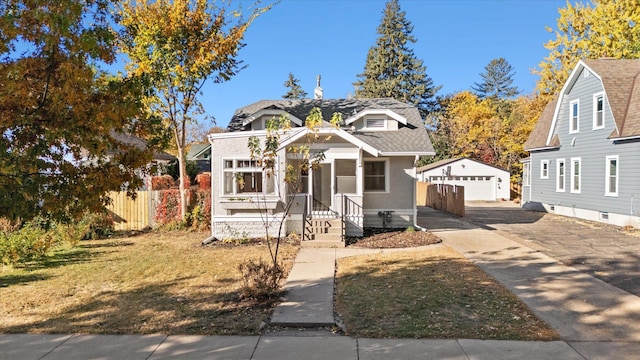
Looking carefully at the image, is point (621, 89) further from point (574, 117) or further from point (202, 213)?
point (202, 213)

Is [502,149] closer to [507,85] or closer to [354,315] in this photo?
[507,85]

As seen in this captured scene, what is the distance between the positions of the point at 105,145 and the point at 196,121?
1227 cm

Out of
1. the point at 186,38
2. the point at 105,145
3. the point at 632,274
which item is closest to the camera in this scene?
the point at 105,145

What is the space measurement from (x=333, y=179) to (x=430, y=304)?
7.76 m

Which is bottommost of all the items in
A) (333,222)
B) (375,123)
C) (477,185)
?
(333,222)

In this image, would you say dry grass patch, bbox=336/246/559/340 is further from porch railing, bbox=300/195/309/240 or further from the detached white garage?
the detached white garage

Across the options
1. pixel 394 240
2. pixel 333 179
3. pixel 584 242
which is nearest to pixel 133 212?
pixel 333 179

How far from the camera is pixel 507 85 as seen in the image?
62.3 metres

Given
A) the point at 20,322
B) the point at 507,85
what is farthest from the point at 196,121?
the point at 507,85

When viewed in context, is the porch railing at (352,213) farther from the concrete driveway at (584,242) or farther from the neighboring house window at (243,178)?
the concrete driveway at (584,242)

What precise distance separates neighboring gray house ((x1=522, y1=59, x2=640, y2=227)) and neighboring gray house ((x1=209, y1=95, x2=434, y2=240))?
8.20 meters

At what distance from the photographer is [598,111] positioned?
A: 1786 cm

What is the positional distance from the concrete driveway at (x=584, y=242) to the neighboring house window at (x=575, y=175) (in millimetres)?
1611

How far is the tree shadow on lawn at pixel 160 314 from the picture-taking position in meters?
5.66
